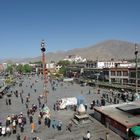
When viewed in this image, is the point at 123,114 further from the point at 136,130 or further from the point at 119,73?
the point at 119,73

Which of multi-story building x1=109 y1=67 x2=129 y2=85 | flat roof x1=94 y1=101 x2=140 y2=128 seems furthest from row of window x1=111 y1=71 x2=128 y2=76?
flat roof x1=94 y1=101 x2=140 y2=128

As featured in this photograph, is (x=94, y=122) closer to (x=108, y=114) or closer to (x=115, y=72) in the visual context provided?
(x=108, y=114)

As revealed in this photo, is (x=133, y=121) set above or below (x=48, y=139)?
above

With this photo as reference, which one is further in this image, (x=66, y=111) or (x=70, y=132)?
(x=66, y=111)

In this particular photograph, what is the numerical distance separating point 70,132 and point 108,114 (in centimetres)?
476

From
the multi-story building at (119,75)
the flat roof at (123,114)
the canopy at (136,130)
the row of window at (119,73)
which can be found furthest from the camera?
the row of window at (119,73)

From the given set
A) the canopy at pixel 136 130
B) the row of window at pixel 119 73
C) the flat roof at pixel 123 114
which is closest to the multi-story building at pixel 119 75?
the row of window at pixel 119 73

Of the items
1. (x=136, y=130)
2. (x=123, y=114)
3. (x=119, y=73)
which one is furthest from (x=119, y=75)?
(x=136, y=130)

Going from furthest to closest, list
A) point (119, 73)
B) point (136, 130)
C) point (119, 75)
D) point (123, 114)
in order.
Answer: point (119, 75) < point (119, 73) < point (123, 114) < point (136, 130)

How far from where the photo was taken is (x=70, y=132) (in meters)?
30.2

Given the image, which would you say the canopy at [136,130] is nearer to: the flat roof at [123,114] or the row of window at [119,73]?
the flat roof at [123,114]

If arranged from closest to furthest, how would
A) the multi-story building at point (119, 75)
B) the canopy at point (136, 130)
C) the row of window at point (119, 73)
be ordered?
1. the canopy at point (136, 130)
2. the multi-story building at point (119, 75)
3. the row of window at point (119, 73)

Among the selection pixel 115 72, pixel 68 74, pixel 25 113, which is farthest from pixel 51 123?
pixel 68 74

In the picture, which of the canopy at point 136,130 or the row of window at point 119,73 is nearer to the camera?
Answer: the canopy at point 136,130
